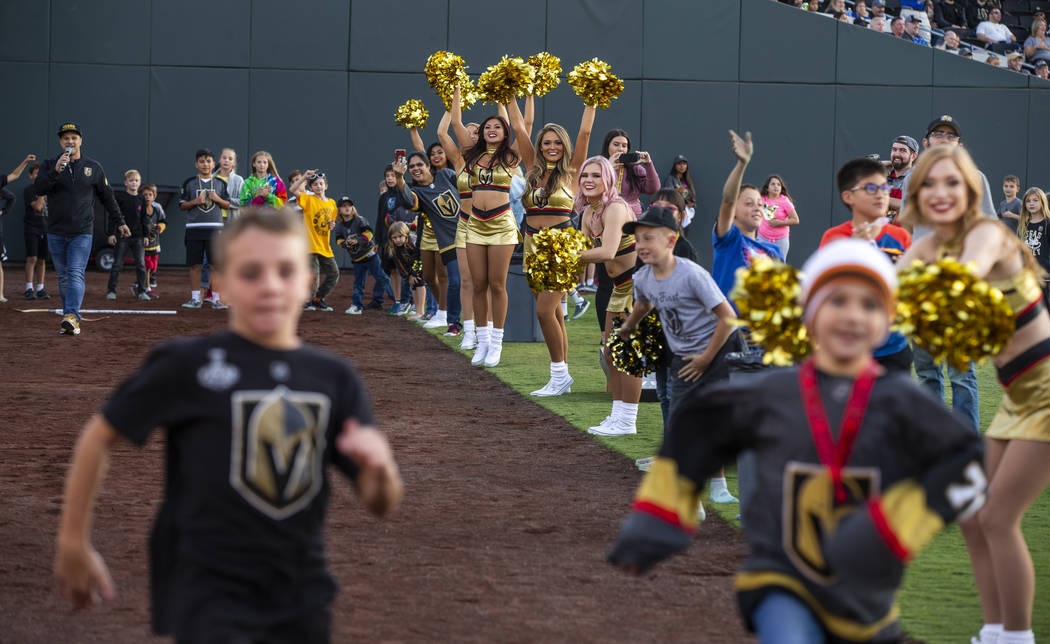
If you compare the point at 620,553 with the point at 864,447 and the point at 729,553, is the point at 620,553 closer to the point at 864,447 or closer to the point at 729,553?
the point at 864,447

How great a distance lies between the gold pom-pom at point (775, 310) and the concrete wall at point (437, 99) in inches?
879

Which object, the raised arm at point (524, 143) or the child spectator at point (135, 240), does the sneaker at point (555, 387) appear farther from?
the child spectator at point (135, 240)

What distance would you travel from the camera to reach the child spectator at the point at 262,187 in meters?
17.0

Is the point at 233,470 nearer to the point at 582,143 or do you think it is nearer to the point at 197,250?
the point at 582,143

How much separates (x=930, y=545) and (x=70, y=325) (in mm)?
10962

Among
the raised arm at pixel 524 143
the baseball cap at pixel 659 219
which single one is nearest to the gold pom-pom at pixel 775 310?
the baseball cap at pixel 659 219

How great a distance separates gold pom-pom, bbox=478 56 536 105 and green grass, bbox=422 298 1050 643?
9.12 ft

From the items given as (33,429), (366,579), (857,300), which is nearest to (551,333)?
(33,429)

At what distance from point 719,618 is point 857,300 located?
254 centimetres

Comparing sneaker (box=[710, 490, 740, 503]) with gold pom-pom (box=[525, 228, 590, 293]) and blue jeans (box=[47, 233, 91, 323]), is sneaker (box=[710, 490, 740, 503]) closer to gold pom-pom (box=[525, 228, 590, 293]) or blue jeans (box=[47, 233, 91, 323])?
gold pom-pom (box=[525, 228, 590, 293])

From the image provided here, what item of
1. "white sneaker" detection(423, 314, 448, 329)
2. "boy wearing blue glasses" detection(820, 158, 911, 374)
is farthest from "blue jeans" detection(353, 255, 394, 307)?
"boy wearing blue glasses" detection(820, 158, 911, 374)

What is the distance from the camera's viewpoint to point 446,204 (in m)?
15.0

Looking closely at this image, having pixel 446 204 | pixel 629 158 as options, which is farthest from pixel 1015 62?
pixel 629 158

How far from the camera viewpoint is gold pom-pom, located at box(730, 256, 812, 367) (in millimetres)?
3723
